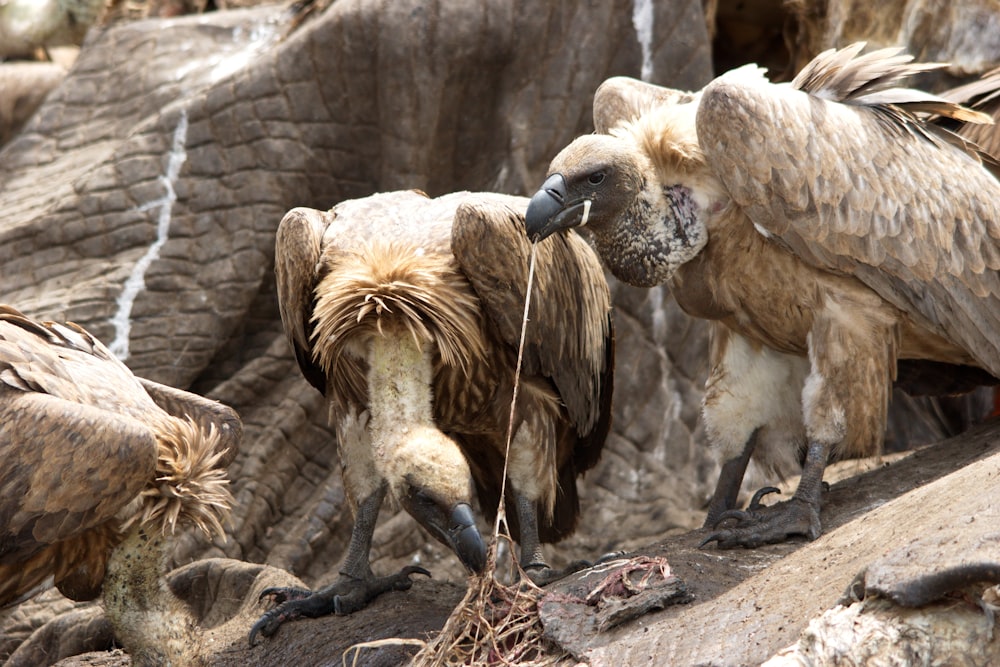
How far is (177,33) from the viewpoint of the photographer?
26.0 ft

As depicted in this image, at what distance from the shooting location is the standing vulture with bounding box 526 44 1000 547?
4633 mm

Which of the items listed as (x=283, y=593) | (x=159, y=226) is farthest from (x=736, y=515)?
(x=159, y=226)

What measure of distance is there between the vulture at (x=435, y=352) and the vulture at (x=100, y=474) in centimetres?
48

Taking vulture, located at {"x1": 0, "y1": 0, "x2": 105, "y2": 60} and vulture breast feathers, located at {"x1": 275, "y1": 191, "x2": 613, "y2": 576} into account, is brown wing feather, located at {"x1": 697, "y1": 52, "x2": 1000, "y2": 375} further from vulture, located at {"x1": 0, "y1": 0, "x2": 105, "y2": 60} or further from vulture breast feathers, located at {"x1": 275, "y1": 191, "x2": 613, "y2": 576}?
vulture, located at {"x1": 0, "y1": 0, "x2": 105, "y2": 60}

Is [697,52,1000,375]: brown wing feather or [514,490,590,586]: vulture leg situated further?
[514,490,590,586]: vulture leg

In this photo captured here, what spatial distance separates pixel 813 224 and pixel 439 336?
1.48m

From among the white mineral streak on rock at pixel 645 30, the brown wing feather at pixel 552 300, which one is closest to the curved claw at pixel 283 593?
the brown wing feather at pixel 552 300

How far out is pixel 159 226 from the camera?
6953 millimetres

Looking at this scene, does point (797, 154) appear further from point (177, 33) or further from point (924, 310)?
point (177, 33)

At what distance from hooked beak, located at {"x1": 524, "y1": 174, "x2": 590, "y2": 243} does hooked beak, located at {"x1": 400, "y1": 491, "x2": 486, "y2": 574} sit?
3.38 feet

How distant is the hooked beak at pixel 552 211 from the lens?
4535 millimetres

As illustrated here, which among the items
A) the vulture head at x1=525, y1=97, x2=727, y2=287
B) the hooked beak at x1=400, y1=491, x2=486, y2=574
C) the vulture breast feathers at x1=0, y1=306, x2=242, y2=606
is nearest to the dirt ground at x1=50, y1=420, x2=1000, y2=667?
the hooked beak at x1=400, y1=491, x2=486, y2=574

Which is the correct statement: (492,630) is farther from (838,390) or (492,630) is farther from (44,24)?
(44,24)

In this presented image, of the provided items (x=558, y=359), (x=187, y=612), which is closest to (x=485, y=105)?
(x=558, y=359)
